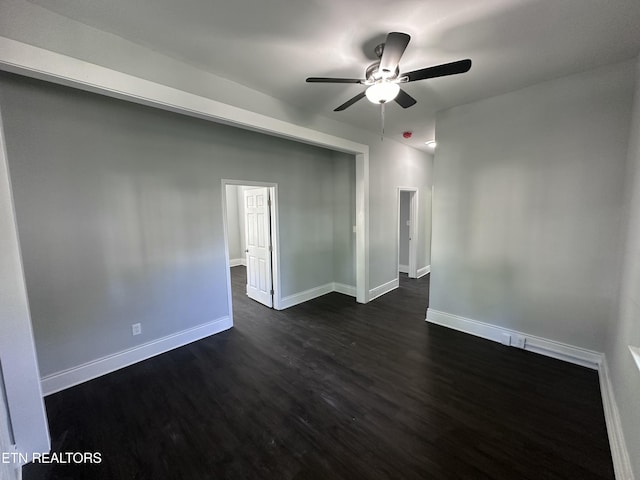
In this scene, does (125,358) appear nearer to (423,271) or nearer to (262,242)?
(262,242)

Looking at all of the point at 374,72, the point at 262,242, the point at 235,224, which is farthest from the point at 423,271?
the point at 235,224

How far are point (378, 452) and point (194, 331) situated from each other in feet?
8.21

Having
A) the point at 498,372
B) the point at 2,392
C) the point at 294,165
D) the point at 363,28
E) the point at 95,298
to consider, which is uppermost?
the point at 363,28

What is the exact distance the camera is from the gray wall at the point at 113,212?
7.09 feet

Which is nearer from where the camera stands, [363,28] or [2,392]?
[2,392]

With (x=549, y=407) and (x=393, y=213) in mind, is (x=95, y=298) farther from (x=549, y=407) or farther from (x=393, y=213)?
(x=393, y=213)

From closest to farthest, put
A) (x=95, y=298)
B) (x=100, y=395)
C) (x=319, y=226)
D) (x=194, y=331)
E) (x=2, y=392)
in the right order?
(x=2, y=392) → (x=100, y=395) → (x=95, y=298) → (x=194, y=331) → (x=319, y=226)

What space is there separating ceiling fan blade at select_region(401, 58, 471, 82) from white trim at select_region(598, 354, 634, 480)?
2.55m

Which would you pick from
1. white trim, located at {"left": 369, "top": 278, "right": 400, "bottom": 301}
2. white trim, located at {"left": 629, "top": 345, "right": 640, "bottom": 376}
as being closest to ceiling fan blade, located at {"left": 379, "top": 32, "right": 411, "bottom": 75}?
white trim, located at {"left": 629, "top": 345, "right": 640, "bottom": 376}

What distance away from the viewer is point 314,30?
5.97 feet

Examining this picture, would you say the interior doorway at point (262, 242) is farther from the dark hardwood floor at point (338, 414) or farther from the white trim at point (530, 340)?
the white trim at point (530, 340)

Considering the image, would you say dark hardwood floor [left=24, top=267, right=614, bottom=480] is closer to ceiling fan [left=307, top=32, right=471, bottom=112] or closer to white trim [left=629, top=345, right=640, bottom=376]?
white trim [left=629, top=345, right=640, bottom=376]

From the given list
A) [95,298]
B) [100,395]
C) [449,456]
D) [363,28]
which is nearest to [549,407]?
[449,456]

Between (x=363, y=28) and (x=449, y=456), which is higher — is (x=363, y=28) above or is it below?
above
